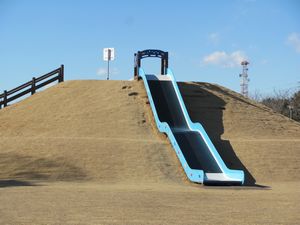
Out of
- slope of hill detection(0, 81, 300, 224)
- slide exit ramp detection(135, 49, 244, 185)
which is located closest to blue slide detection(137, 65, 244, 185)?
slide exit ramp detection(135, 49, 244, 185)

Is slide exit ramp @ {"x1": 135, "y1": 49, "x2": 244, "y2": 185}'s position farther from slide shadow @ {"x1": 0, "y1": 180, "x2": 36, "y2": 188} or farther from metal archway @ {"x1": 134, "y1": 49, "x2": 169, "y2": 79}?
slide shadow @ {"x1": 0, "y1": 180, "x2": 36, "y2": 188}

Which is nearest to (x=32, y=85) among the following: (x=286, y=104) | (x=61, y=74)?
(x=61, y=74)

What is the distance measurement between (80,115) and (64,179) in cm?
976

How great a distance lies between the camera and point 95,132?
80.4 ft

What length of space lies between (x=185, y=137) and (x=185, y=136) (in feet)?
0.43

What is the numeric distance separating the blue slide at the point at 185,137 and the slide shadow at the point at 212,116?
1.02 meters

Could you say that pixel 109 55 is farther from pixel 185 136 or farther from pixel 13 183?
pixel 13 183

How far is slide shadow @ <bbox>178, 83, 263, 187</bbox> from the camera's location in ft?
69.7

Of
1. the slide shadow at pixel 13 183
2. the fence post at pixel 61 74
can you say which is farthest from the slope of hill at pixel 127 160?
the fence post at pixel 61 74

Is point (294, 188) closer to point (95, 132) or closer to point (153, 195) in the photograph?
point (153, 195)

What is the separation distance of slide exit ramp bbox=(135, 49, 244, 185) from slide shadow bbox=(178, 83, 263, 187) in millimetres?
1011

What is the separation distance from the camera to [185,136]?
22.8m

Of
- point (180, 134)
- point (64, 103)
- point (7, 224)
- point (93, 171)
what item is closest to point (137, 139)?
point (180, 134)

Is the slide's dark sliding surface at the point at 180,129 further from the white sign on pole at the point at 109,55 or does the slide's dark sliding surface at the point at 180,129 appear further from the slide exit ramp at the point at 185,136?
the white sign on pole at the point at 109,55
